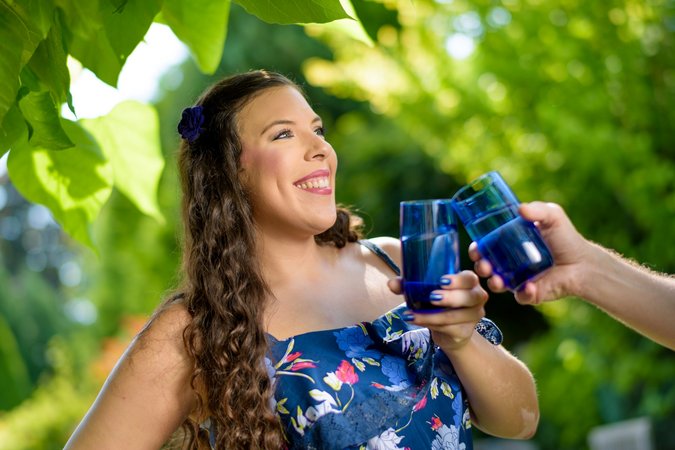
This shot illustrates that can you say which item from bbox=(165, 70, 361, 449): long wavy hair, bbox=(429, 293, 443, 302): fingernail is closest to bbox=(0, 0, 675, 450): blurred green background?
bbox=(165, 70, 361, 449): long wavy hair

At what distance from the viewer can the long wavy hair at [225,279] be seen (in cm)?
215

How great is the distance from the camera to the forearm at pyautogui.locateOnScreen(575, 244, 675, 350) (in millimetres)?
1759

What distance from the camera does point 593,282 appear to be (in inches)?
69.1

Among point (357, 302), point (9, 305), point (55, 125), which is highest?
point (55, 125)

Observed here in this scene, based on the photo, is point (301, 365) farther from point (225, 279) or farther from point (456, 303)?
point (456, 303)

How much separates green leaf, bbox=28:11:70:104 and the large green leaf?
32 mm

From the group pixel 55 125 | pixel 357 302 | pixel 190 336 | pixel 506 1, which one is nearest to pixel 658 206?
pixel 506 1

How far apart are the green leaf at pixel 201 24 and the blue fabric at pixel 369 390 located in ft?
2.38

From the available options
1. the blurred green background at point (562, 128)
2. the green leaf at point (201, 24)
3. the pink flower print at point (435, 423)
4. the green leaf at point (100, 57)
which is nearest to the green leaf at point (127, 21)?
the green leaf at point (100, 57)

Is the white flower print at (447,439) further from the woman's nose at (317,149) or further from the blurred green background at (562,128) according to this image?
the blurred green background at (562,128)

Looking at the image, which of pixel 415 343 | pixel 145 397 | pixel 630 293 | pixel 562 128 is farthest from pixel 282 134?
pixel 562 128

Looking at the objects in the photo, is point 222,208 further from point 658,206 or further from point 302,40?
point 302,40

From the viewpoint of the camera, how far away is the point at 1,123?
1.31m

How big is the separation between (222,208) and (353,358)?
552mm
